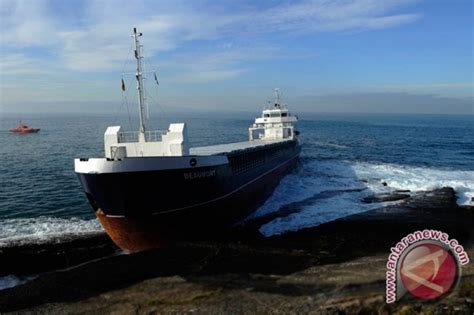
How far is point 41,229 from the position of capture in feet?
69.8

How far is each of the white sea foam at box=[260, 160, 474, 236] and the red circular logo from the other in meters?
8.99

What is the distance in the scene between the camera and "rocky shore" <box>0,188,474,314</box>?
1220 centimetres

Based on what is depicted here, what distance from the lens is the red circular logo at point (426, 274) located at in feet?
40.1

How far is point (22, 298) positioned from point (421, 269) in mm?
14056

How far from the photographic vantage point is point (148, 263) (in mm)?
16844

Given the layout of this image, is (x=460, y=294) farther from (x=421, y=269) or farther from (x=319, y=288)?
(x=319, y=288)

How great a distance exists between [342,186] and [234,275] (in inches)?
877

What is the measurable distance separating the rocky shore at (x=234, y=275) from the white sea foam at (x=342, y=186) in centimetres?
261

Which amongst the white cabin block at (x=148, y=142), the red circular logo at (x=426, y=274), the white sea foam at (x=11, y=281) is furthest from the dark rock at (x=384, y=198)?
the white sea foam at (x=11, y=281)

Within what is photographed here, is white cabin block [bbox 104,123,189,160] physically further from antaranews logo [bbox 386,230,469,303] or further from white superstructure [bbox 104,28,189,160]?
antaranews logo [bbox 386,230,469,303]

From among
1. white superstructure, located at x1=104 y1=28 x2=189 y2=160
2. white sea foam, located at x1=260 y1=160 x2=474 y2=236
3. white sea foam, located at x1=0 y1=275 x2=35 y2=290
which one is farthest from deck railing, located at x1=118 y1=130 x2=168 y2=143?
→ white sea foam, located at x1=0 y1=275 x2=35 y2=290

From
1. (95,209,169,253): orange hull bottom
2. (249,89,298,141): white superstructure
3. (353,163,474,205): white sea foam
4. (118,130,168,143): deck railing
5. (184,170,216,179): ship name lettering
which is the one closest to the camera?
(95,209,169,253): orange hull bottom

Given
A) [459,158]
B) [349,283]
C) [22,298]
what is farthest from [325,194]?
[459,158]

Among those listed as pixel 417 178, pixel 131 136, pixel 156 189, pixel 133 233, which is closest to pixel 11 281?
pixel 133 233
